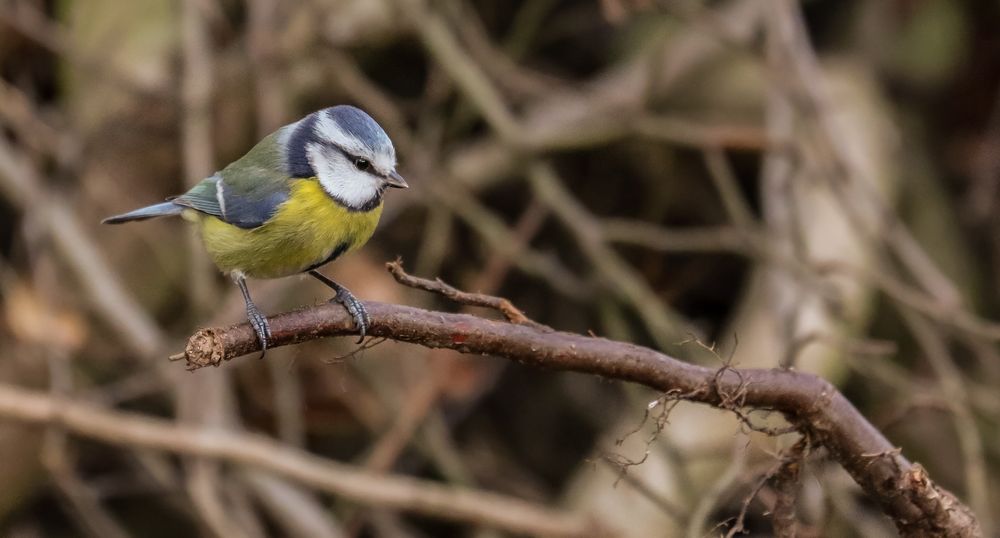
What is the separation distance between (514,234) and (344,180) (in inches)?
70.1

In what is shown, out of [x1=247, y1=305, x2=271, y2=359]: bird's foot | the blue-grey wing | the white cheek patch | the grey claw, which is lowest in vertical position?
[x1=247, y1=305, x2=271, y2=359]: bird's foot

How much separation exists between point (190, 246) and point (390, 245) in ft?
2.58

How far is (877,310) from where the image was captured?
3678mm

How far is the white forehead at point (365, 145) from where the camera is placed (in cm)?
178

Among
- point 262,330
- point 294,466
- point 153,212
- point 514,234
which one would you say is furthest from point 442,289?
point 514,234

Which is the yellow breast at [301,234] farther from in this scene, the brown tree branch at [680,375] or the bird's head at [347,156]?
the brown tree branch at [680,375]

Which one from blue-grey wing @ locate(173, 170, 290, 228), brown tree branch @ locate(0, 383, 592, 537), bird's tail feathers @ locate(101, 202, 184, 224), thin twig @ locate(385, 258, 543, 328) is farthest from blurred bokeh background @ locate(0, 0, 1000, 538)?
thin twig @ locate(385, 258, 543, 328)

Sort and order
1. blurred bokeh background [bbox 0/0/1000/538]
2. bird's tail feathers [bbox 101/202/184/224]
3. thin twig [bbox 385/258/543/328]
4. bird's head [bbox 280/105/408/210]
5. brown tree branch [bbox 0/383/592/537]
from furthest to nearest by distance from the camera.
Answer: blurred bokeh background [bbox 0/0/1000/538] < brown tree branch [bbox 0/383/592/537] < bird's tail feathers [bbox 101/202/184/224] < bird's head [bbox 280/105/408/210] < thin twig [bbox 385/258/543/328]

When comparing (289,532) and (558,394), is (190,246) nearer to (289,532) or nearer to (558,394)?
(289,532)

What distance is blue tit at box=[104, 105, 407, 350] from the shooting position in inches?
70.3

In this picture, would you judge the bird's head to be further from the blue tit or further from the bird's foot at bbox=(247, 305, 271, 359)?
the bird's foot at bbox=(247, 305, 271, 359)

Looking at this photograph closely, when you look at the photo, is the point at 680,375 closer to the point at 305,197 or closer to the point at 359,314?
the point at 359,314

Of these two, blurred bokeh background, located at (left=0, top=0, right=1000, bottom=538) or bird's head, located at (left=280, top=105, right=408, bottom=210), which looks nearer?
bird's head, located at (left=280, top=105, right=408, bottom=210)

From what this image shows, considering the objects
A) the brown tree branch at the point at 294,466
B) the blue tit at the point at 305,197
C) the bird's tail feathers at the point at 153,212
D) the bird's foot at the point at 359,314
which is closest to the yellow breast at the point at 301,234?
the blue tit at the point at 305,197
